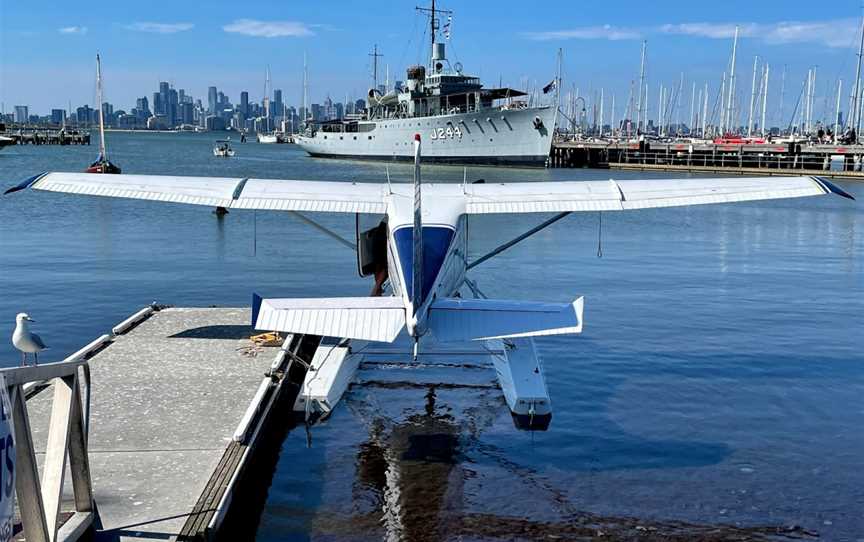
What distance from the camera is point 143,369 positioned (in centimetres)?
1119

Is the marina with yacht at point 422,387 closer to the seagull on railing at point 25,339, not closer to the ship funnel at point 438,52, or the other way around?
the seagull on railing at point 25,339

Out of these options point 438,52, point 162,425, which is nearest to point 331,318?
point 162,425

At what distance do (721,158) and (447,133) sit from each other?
27704mm

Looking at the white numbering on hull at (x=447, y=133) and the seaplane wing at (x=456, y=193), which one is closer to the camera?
the seaplane wing at (x=456, y=193)

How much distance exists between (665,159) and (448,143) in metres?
22.6

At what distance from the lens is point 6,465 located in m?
4.50

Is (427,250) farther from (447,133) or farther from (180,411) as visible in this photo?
(447,133)

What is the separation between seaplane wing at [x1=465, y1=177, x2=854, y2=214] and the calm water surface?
107 inches

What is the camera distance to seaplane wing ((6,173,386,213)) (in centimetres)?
1318

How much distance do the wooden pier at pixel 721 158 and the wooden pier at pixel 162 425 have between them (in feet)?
223

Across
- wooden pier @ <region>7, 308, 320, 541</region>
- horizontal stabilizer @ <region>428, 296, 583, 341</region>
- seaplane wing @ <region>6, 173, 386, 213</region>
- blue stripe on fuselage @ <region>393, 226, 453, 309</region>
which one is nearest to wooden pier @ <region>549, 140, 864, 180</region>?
seaplane wing @ <region>6, 173, 386, 213</region>

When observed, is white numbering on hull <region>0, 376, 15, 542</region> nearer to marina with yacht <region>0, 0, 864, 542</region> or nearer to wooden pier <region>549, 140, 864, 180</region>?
marina with yacht <region>0, 0, 864, 542</region>

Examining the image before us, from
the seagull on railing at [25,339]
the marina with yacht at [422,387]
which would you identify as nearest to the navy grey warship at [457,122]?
the marina with yacht at [422,387]

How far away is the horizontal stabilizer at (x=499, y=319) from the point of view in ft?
28.7
